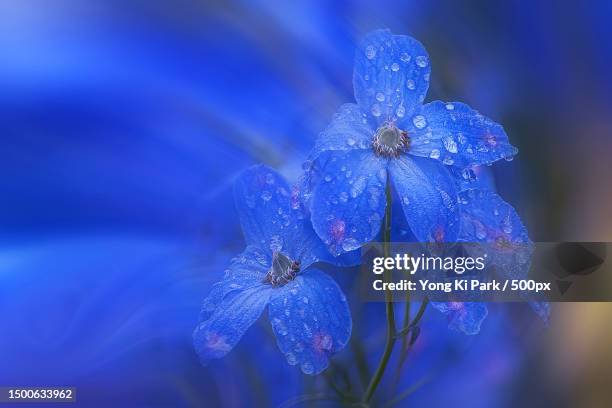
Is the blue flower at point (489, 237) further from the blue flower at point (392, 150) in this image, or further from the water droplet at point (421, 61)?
the water droplet at point (421, 61)

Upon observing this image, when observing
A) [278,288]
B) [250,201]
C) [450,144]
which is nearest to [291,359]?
[278,288]

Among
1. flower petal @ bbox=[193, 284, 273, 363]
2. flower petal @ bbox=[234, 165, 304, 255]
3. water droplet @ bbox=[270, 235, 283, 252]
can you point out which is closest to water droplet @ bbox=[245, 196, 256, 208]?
flower petal @ bbox=[234, 165, 304, 255]

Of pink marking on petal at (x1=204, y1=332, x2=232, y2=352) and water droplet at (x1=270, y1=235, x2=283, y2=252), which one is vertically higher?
water droplet at (x1=270, y1=235, x2=283, y2=252)

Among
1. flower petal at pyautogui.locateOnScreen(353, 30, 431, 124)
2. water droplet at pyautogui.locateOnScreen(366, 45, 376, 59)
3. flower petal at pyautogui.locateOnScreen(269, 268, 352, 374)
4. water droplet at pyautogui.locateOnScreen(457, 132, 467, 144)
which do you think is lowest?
flower petal at pyautogui.locateOnScreen(269, 268, 352, 374)

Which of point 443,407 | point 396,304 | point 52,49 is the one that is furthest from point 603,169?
point 52,49

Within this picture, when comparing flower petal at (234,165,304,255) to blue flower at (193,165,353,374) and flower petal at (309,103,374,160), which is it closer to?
blue flower at (193,165,353,374)

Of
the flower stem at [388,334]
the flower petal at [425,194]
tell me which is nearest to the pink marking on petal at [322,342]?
the flower stem at [388,334]

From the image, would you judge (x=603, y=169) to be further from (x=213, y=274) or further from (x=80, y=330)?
(x=80, y=330)
